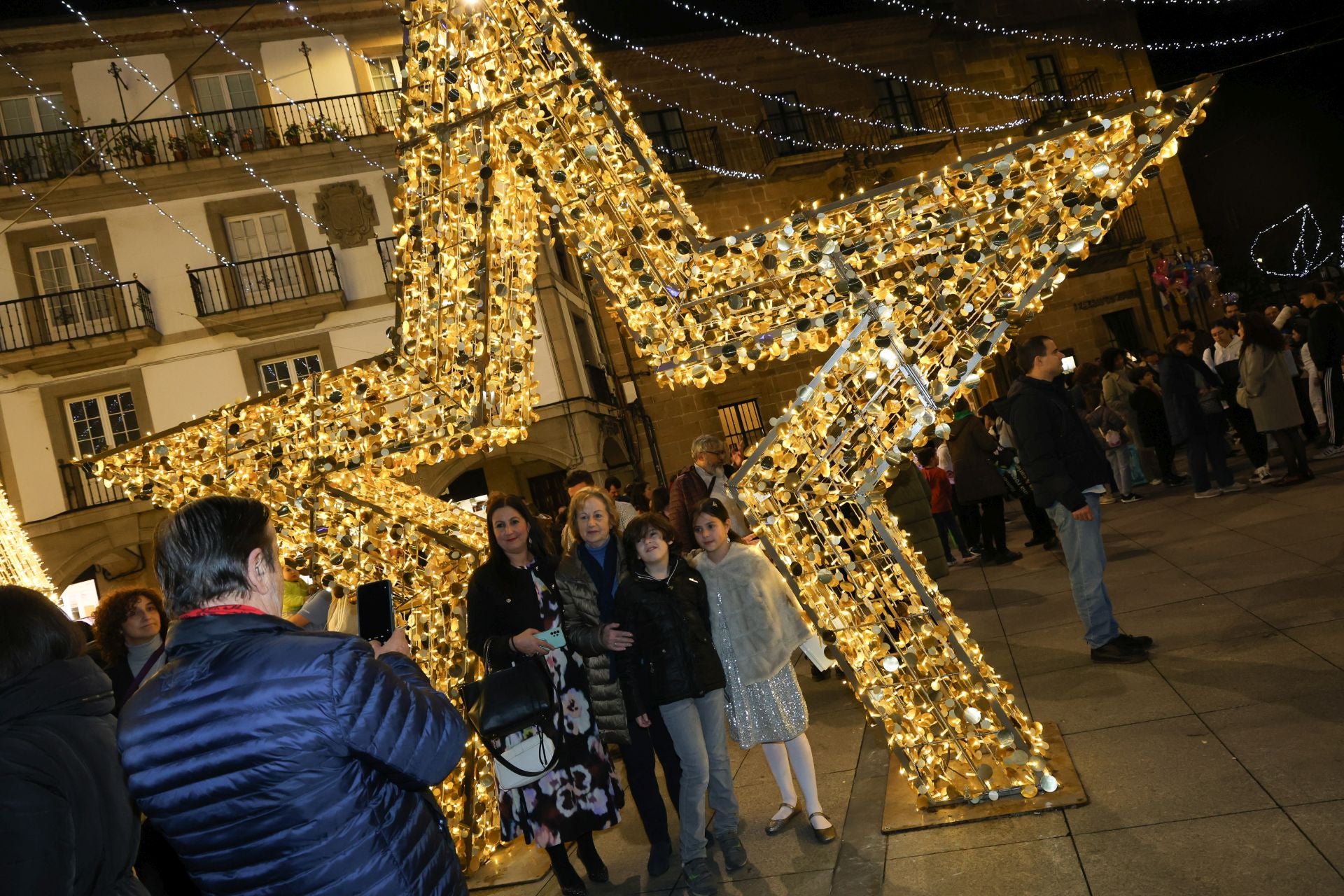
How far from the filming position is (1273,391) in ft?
26.8

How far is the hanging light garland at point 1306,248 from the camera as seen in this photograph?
82.0ft

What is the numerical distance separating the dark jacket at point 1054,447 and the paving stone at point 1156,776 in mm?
1369

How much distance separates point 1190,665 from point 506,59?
13.8ft

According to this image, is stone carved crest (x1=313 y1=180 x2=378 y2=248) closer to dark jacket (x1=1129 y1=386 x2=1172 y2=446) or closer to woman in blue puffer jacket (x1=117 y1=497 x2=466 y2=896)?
dark jacket (x1=1129 y1=386 x2=1172 y2=446)

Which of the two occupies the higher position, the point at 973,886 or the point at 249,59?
the point at 249,59

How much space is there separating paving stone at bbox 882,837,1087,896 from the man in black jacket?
26.0 feet

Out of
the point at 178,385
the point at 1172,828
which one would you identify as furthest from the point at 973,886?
the point at 178,385

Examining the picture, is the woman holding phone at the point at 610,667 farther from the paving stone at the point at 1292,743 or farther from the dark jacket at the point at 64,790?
the paving stone at the point at 1292,743

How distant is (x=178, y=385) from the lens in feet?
53.8

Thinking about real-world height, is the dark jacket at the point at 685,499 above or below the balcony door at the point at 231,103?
below

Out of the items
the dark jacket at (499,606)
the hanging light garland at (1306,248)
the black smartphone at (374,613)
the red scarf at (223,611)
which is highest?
the hanging light garland at (1306,248)

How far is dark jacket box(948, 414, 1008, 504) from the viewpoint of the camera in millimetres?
8352

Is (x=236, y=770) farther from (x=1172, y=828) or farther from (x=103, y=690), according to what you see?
(x=1172, y=828)

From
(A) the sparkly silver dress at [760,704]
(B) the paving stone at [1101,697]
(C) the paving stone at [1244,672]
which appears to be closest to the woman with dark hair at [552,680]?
(A) the sparkly silver dress at [760,704]
